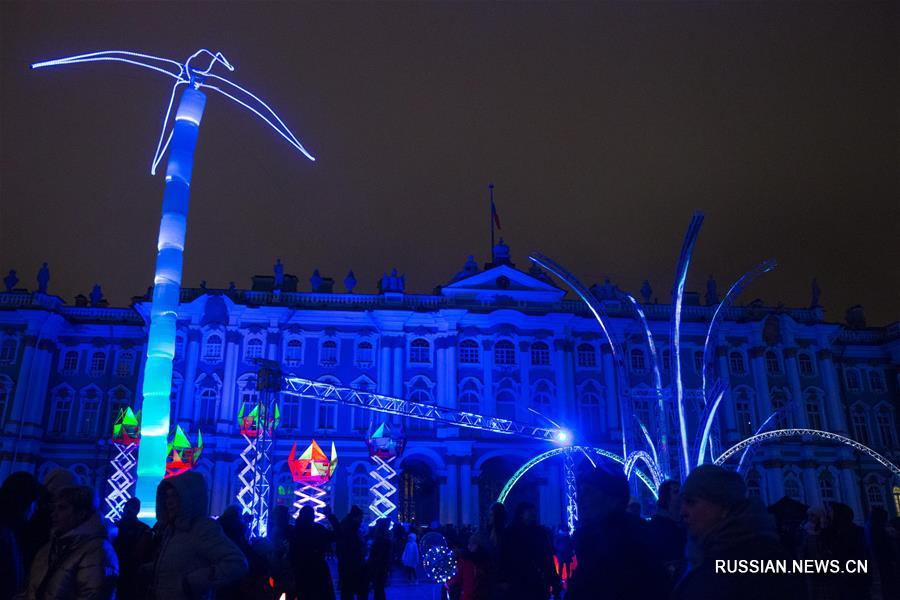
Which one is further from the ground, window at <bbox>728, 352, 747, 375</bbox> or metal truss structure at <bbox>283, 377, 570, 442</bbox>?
window at <bbox>728, 352, 747, 375</bbox>

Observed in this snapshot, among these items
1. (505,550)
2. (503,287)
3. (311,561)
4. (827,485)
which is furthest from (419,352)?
(505,550)

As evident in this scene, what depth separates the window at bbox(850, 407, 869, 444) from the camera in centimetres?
4056

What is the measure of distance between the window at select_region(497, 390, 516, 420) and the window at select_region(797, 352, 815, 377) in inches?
676

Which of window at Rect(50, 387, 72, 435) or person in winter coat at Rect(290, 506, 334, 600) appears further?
window at Rect(50, 387, 72, 435)

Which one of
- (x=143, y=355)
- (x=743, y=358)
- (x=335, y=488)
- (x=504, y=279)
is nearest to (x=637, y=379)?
(x=743, y=358)

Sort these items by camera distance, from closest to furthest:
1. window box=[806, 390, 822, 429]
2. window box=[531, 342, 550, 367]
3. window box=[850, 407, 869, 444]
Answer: window box=[531, 342, 550, 367], window box=[806, 390, 822, 429], window box=[850, 407, 869, 444]

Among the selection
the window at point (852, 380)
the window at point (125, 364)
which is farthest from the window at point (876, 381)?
the window at point (125, 364)

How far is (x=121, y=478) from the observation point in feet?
110

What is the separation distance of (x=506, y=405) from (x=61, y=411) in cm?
2338

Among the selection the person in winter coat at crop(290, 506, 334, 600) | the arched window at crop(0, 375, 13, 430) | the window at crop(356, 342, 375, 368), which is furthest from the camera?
the window at crop(356, 342, 375, 368)

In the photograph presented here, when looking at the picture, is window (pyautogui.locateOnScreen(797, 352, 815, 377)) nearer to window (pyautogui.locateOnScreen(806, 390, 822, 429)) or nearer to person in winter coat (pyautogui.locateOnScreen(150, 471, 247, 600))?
window (pyautogui.locateOnScreen(806, 390, 822, 429))

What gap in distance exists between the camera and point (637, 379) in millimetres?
39469

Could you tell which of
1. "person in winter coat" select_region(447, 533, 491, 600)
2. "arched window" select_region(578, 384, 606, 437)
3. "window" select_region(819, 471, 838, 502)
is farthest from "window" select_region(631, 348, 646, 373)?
"person in winter coat" select_region(447, 533, 491, 600)

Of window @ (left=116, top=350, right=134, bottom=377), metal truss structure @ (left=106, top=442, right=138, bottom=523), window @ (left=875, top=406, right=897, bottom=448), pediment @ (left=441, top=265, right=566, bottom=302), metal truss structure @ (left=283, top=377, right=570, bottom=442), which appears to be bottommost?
metal truss structure @ (left=106, top=442, right=138, bottom=523)
